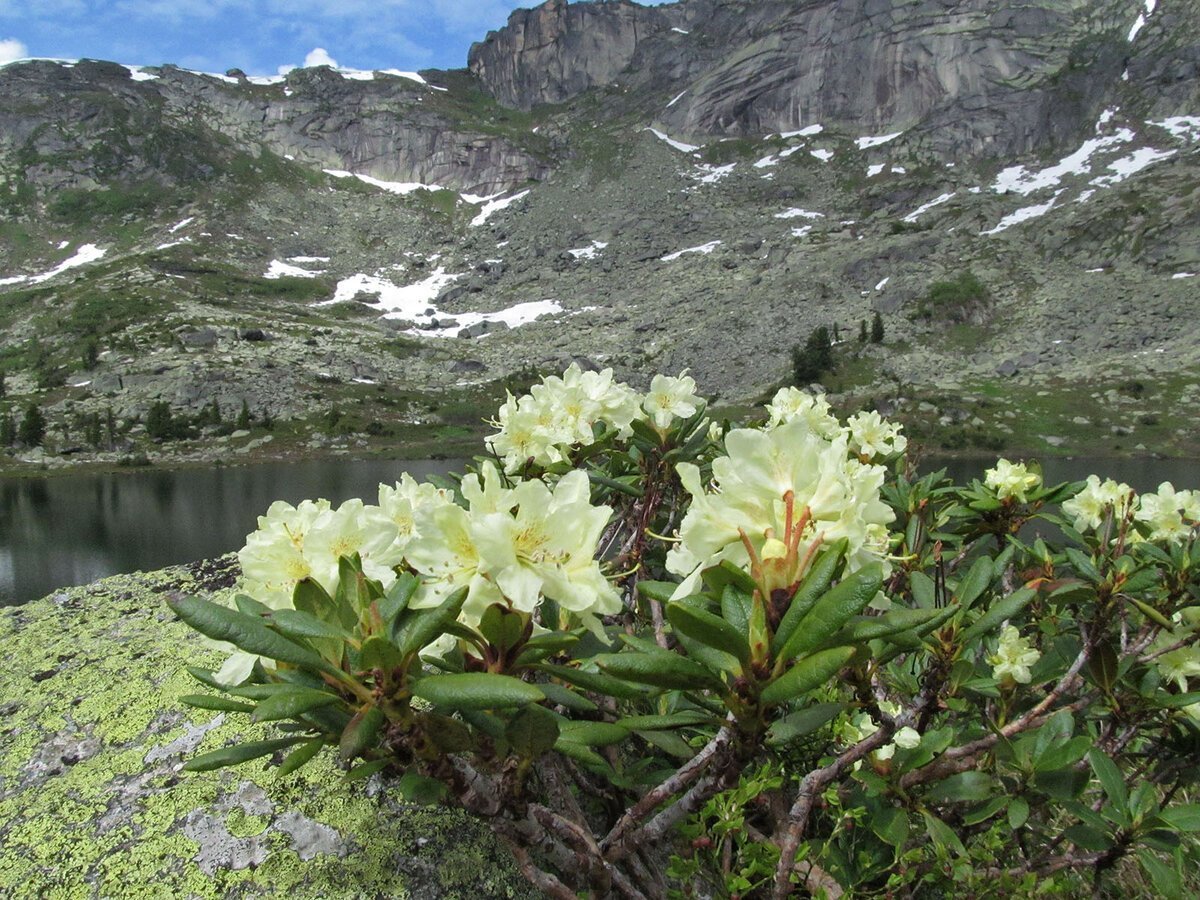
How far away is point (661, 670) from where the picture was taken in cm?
106

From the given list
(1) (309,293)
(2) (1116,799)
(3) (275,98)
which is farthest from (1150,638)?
(3) (275,98)

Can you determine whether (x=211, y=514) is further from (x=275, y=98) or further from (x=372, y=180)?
(x=275, y=98)

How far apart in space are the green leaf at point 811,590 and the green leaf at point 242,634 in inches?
27.0

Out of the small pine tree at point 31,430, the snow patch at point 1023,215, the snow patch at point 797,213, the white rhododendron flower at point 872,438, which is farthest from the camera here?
the snow patch at point 797,213

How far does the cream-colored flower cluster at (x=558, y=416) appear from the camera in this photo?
8.05 ft

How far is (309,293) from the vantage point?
270 feet

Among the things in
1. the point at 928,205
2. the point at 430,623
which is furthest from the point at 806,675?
the point at 928,205

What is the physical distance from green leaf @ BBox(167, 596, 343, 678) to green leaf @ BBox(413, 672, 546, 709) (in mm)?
156

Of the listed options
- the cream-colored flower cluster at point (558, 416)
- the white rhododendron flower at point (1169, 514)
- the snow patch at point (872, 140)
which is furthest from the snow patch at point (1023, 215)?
the cream-colored flower cluster at point (558, 416)

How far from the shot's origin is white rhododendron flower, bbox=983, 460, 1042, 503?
268 cm

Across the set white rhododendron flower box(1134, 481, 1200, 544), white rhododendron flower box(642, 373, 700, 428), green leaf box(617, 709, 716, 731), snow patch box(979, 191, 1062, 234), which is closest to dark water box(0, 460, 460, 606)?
white rhododendron flower box(642, 373, 700, 428)

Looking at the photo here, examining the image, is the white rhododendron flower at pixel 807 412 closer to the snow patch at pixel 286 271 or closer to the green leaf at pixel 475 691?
the green leaf at pixel 475 691

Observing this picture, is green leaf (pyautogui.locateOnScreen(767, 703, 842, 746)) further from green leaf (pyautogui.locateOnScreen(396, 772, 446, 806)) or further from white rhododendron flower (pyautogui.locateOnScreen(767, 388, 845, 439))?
white rhododendron flower (pyautogui.locateOnScreen(767, 388, 845, 439))

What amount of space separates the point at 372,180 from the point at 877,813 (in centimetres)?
13251
